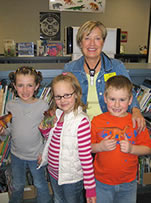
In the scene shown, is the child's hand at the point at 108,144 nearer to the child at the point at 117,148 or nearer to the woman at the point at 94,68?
the child at the point at 117,148

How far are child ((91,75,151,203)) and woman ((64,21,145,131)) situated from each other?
0.87 feet

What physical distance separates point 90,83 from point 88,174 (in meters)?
0.70

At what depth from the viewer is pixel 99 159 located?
1304mm

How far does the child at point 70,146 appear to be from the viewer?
1210 millimetres

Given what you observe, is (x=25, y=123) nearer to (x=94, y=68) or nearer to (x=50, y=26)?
(x=94, y=68)

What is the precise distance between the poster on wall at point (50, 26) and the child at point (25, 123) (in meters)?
4.80

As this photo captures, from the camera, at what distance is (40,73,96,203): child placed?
1210mm

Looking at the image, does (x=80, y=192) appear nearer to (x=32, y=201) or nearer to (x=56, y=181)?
(x=56, y=181)

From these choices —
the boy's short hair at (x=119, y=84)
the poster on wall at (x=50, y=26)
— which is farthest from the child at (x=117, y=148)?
the poster on wall at (x=50, y=26)

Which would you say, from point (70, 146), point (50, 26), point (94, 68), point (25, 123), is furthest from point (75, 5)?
point (70, 146)

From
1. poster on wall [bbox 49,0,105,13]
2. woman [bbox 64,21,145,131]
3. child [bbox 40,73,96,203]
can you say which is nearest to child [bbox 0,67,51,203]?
child [bbox 40,73,96,203]

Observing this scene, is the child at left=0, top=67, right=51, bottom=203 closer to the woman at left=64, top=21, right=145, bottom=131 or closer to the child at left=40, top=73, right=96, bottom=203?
the child at left=40, top=73, right=96, bottom=203

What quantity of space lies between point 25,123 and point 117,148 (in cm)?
71

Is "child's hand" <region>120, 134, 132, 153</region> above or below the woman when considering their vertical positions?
below
